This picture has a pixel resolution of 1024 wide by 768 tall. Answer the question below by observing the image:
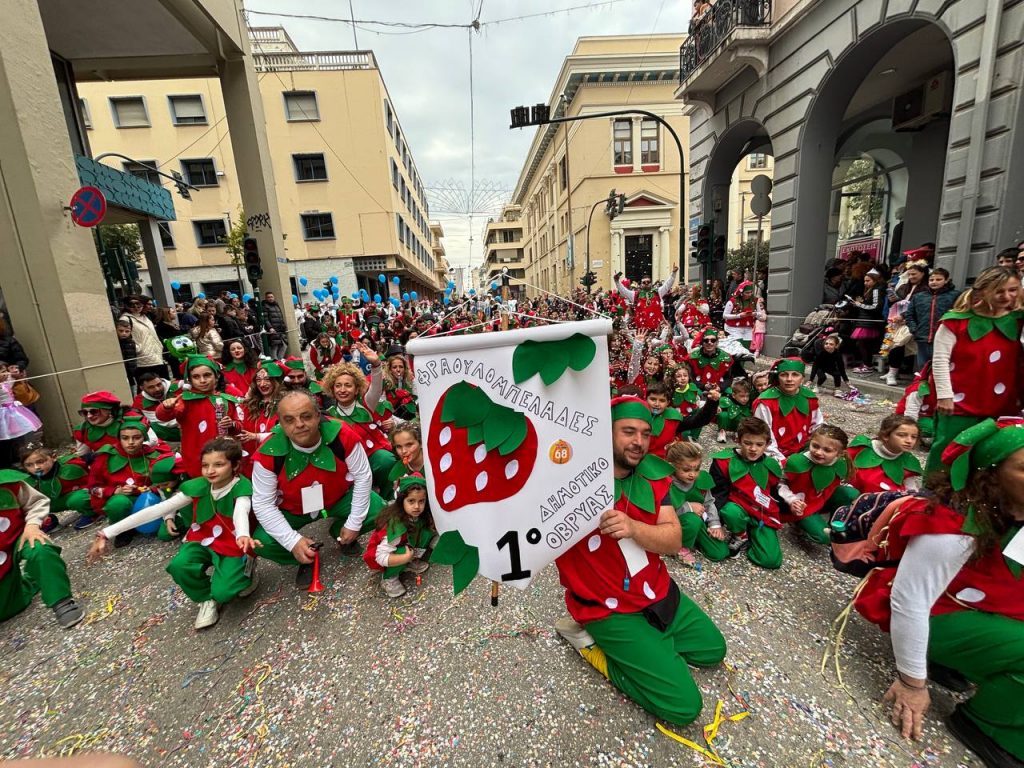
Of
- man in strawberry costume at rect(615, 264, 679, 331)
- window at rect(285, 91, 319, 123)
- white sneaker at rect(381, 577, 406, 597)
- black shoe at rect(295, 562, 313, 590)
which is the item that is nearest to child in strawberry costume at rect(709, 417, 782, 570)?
white sneaker at rect(381, 577, 406, 597)

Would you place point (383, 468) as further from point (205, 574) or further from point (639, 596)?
point (639, 596)

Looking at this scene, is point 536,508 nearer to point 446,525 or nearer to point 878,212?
point 446,525

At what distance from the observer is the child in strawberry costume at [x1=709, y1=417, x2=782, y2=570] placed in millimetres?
2752

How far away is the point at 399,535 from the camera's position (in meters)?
2.61

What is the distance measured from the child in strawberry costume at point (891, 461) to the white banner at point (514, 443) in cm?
227

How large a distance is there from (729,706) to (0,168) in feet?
27.7

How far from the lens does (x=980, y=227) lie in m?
5.60

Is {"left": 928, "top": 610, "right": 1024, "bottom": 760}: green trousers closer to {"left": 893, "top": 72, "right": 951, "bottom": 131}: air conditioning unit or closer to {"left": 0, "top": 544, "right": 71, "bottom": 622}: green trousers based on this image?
{"left": 0, "top": 544, "right": 71, "bottom": 622}: green trousers

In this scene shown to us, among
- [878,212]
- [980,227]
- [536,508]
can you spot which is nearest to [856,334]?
[980,227]

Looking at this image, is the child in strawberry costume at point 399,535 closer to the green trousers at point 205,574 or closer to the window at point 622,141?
the green trousers at point 205,574

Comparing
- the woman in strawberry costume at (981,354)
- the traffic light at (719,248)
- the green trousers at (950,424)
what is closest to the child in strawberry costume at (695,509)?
the woman in strawberry costume at (981,354)

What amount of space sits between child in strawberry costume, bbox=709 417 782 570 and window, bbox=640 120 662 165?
103 ft

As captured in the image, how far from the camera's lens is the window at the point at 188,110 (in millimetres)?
21484

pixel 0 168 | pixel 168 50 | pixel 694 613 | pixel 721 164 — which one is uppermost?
pixel 168 50
